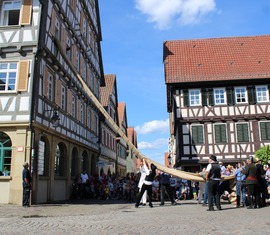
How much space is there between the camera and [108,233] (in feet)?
22.1

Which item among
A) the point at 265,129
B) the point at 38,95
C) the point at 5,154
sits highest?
the point at 265,129

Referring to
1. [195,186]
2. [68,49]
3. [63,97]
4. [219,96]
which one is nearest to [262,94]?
[219,96]

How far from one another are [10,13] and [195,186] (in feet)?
41.5

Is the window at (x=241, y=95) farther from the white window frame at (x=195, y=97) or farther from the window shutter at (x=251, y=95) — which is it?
the white window frame at (x=195, y=97)

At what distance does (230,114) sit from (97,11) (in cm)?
1338

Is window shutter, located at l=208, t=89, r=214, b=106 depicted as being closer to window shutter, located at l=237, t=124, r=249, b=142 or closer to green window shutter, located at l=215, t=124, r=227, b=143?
green window shutter, located at l=215, t=124, r=227, b=143

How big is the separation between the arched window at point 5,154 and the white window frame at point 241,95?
19.1 meters

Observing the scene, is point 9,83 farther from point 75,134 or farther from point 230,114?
point 230,114

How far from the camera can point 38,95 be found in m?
15.0

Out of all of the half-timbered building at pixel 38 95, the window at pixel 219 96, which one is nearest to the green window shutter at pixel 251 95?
the window at pixel 219 96

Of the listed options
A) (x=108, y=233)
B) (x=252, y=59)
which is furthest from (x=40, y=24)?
(x=252, y=59)

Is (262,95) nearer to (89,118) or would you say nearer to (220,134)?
(220,134)

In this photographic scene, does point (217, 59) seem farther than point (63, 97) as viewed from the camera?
Yes

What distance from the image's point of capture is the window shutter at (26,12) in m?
15.4
